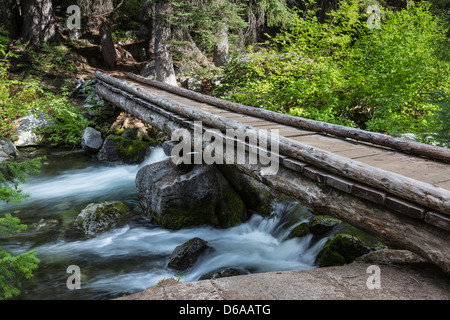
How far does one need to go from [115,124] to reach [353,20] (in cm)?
980

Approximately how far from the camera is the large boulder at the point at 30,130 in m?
11.0

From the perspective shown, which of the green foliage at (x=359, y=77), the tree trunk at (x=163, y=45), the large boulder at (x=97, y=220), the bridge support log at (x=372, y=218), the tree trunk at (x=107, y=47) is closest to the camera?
the bridge support log at (x=372, y=218)

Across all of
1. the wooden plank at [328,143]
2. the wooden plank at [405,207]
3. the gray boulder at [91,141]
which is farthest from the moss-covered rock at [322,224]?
the gray boulder at [91,141]

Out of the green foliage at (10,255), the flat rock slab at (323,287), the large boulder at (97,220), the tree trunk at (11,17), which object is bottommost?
the large boulder at (97,220)

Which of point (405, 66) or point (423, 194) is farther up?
point (405, 66)

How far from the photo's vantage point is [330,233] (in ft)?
17.3

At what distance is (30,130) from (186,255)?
32.5 ft

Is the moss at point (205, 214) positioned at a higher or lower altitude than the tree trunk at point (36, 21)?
lower

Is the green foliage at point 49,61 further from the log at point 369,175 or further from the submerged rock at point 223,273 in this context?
the submerged rock at point 223,273

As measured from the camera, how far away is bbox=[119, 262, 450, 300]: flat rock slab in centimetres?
267

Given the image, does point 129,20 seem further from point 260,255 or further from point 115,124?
point 260,255

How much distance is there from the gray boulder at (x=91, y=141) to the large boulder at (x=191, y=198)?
5.27 meters

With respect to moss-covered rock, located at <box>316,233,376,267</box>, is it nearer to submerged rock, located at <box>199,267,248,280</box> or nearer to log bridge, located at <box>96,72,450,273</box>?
log bridge, located at <box>96,72,450,273</box>

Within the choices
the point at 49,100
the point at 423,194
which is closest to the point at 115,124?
the point at 49,100
